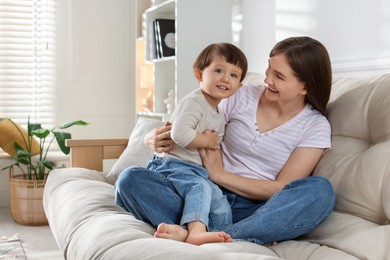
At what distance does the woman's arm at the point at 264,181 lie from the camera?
205cm

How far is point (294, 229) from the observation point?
183cm

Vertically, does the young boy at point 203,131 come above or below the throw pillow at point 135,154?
above

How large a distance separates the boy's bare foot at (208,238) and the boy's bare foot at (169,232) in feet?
0.10

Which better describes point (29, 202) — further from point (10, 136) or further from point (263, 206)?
point (263, 206)

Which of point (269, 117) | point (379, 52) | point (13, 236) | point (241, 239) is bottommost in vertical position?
point (13, 236)

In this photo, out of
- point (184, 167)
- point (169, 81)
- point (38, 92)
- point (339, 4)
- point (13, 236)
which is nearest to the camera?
point (184, 167)

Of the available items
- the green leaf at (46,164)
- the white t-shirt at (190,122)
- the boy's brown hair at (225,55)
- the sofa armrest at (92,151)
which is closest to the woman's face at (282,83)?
the boy's brown hair at (225,55)

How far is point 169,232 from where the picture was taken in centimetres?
179

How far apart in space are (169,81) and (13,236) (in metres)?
1.53

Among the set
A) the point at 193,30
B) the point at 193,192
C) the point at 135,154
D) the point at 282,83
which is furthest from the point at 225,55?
the point at 193,30

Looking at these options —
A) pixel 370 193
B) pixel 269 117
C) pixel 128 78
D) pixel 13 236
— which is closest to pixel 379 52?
pixel 269 117

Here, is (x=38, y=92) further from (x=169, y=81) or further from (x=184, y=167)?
(x=184, y=167)

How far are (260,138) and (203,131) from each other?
0.66 ft

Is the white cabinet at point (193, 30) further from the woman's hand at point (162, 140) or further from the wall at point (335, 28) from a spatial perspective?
the woman's hand at point (162, 140)
